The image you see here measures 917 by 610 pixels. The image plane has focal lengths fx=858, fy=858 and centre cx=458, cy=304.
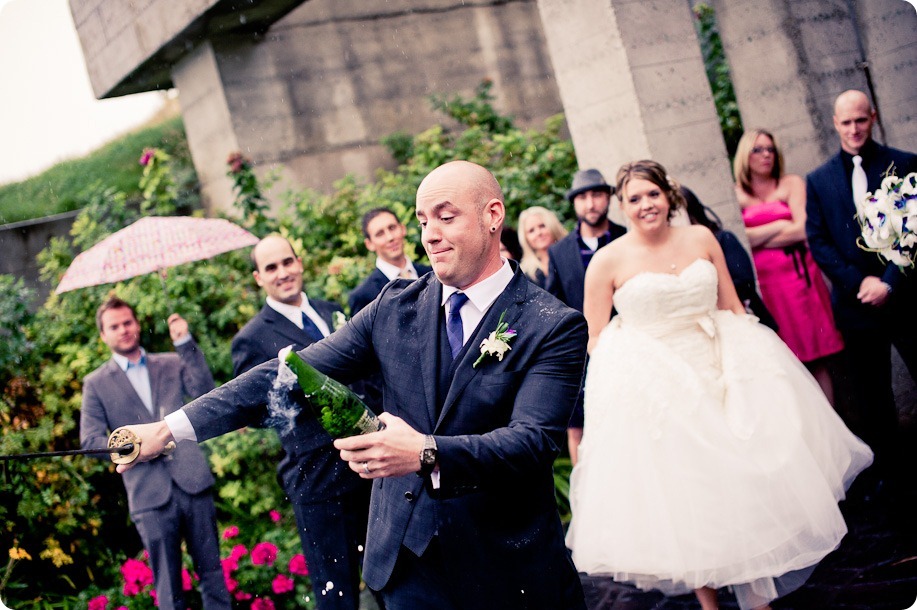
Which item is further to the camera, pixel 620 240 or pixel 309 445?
pixel 620 240

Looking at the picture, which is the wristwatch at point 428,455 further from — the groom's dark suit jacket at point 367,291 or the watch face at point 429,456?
the groom's dark suit jacket at point 367,291

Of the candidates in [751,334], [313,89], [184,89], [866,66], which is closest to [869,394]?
[751,334]

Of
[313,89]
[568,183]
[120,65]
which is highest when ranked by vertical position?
[120,65]

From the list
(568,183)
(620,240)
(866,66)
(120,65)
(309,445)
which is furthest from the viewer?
(120,65)

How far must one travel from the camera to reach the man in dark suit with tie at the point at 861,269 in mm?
5831

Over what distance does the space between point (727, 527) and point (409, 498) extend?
2.24 m

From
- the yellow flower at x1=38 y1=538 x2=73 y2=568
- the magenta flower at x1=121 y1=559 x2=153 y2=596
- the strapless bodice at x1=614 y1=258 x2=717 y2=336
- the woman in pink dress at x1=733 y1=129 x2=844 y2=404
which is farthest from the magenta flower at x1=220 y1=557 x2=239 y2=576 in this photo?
the woman in pink dress at x1=733 y1=129 x2=844 y2=404

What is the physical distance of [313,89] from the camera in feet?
37.2

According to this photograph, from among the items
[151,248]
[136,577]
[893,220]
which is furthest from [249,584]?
[893,220]

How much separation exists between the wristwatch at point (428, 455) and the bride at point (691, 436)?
240 cm

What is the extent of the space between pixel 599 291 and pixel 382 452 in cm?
330

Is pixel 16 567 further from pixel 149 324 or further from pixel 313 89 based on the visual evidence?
pixel 313 89

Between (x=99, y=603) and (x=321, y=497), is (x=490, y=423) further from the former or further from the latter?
(x=99, y=603)

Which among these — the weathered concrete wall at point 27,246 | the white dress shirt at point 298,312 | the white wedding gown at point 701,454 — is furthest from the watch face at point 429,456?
the weathered concrete wall at point 27,246
